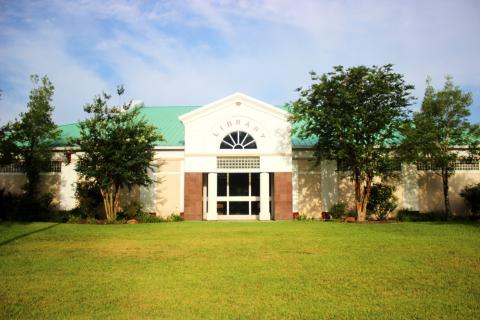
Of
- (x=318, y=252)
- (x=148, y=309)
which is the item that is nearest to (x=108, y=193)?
(x=318, y=252)

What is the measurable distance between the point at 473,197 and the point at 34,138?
25.6 m

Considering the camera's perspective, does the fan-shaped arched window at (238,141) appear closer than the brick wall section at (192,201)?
No

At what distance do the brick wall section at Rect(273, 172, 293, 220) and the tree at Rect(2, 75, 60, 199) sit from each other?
44.2 feet

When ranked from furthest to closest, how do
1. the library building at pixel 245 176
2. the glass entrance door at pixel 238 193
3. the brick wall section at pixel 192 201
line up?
the glass entrance door at pixel 238 193, the library building at pixel 245 176, the brick wall section at pixel 192 201

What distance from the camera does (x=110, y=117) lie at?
65.2ft

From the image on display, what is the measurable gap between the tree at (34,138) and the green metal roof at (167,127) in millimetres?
1242

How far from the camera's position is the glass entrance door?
74.1ft

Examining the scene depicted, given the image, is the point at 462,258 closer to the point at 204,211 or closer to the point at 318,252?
the point at 318,252

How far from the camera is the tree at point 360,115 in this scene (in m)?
18.7

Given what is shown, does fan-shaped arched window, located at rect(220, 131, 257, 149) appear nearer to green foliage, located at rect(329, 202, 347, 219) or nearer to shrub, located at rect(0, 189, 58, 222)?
Answer: green foliage, located at rect(329, 202, 347, 219)

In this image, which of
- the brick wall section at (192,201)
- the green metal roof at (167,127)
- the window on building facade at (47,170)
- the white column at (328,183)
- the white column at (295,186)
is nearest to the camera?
the brick wall section at (192,201)

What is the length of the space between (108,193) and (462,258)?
16797mm

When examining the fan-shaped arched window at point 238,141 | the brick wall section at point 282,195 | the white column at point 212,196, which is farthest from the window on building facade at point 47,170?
the brick wall section at point 282,195

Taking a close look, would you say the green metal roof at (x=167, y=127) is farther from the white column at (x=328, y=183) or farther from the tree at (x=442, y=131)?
the tree at (x=442, y=131)
